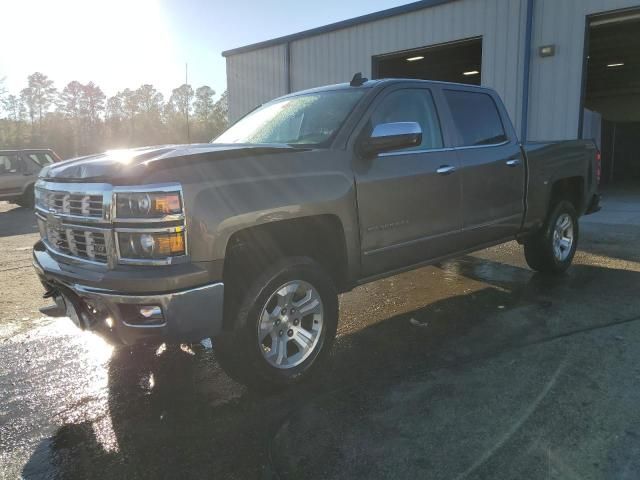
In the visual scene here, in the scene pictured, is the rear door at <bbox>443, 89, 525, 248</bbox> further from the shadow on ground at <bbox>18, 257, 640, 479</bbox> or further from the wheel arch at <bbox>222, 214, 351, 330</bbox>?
the wheel arch at <bbox>222, 214, 351, 330</bbox>

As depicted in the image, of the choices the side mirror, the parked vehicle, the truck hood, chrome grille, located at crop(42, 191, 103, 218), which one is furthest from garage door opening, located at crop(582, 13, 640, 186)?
the parked vehicle

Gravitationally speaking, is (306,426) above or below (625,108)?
below

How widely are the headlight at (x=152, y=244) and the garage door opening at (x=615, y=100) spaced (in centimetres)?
1440

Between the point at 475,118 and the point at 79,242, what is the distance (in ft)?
11.8

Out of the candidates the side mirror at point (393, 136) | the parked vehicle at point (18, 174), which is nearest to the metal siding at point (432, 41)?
the parked vehicle at point (18, 174)

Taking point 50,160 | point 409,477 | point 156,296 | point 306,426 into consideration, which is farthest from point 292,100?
point 50,160

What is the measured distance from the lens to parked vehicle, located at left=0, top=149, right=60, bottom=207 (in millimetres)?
14352

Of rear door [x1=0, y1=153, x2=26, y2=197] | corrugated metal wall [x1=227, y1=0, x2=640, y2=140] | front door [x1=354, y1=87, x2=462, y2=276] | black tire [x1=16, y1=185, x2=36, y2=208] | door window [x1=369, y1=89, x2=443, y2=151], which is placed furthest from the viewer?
black tire [x1=16, y1=185, x2=36, y2=208]

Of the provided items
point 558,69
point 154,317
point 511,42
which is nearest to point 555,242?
point 154,317

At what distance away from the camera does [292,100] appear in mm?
4555

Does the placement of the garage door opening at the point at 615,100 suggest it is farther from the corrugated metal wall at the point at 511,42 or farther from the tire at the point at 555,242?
the tire at the point at 555,242

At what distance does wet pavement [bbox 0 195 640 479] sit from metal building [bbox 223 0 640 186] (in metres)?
7.16

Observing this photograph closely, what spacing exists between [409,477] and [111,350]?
8.73ft

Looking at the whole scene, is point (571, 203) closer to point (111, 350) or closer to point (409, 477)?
point (409, 477)
